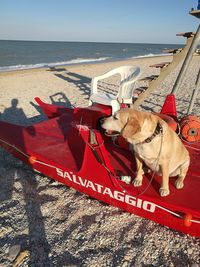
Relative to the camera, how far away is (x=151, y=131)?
300 cm

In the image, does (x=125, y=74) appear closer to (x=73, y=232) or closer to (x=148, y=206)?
(x=148, y=206)

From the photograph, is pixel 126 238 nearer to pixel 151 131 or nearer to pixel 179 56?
pixel 151 131

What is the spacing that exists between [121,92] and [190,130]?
7.01 ft

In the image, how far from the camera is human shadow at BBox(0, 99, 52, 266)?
3135 mm

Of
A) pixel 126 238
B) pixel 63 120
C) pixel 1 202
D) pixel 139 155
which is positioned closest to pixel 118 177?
pixel 139 155

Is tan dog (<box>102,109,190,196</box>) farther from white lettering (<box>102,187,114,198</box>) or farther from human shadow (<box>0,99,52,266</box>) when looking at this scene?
human shadow (<box>0,99,52,266</box>)

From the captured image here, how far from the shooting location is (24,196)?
4094 millimetres

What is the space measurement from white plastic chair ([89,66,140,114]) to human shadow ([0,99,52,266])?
4.89 ft

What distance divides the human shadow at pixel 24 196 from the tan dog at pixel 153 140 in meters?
1.39

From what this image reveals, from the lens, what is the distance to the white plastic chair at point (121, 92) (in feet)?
17.0

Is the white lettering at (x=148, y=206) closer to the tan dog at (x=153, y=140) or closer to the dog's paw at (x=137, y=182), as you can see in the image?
the tan dog at (x=153, y=140)

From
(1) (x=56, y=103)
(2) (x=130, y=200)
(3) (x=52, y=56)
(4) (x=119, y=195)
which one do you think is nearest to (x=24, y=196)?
(4) (x=119, y=195)

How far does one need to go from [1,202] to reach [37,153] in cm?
91

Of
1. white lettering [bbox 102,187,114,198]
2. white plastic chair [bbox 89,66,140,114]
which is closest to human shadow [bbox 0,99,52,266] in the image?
white lettering [bbox 102,187,114,198]
